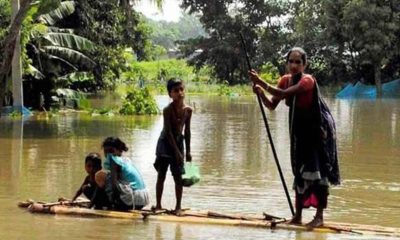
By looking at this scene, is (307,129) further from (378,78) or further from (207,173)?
(378,78)

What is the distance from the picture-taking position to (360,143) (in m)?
14.7

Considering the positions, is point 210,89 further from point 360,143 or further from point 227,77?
point 360,143

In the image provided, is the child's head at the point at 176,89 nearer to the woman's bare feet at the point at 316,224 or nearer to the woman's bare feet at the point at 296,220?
the woman's bare feet at the point at 296,220

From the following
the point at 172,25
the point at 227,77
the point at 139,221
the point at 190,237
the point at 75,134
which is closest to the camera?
the point at 190,237

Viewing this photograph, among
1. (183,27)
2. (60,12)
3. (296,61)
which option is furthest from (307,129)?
(183,27)

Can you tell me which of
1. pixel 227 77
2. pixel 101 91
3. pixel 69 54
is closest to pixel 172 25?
pixel 227 77

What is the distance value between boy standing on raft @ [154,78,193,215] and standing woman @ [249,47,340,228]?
1064mm

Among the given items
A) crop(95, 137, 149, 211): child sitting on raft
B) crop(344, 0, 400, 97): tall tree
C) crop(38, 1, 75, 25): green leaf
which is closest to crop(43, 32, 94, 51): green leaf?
crop(38, 1, 75, 25): green leaf

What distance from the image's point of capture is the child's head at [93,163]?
7.45 metres

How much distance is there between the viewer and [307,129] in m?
6.21

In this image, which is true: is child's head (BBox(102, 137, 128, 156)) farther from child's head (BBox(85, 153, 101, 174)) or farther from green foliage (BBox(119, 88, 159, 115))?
green foliage (BBox(119, 88, 159, 115))

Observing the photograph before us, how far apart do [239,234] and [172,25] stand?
598 feet

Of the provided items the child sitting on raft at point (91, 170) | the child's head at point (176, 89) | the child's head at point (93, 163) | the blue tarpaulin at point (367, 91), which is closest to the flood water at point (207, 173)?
the child sitting on raft at point (91, 170)

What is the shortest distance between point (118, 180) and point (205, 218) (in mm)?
1003
